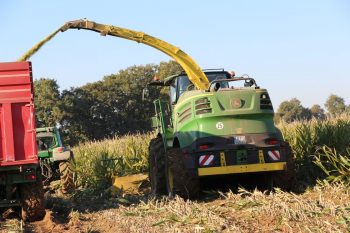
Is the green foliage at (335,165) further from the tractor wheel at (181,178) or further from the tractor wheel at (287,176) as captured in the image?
the tractor wheel at (181,178)

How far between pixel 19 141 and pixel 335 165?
5423 millimetres

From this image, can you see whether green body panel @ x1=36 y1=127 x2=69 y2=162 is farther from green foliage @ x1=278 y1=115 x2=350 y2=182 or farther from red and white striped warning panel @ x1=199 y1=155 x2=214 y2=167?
green foliage @ x1=278 y1=115 x2=350 y2=182

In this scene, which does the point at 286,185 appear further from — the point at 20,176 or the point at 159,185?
the point at 20,176

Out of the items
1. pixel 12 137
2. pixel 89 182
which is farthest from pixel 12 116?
pixel 89 182

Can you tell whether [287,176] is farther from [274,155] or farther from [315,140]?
[315,140]

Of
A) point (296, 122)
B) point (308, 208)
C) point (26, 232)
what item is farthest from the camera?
point (296, 122)

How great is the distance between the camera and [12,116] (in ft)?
29.1

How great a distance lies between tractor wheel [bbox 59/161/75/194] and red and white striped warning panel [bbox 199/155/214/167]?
16.0 feet

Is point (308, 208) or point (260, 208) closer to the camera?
point (308, 208)

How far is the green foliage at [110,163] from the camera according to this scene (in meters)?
14.6

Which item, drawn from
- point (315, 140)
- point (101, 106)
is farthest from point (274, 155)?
point (101, 106)

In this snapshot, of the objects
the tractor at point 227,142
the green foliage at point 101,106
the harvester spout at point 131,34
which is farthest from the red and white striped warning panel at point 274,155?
the green foliage at point 101,106

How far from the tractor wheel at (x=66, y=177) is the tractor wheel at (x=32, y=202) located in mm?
3358

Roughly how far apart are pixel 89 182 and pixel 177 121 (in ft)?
19.2
